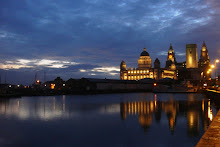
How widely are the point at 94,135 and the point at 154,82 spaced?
156m

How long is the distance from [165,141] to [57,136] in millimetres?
8174

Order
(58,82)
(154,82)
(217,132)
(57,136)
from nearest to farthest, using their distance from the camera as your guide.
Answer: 1. (217,132)
2. (57,136)
3. (58,82)
4. (154,82)

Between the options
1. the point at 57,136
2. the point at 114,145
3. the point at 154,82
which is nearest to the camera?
the point at 114,145

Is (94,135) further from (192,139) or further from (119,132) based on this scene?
(192,139)

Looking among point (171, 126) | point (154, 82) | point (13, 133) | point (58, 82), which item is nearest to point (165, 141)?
point (171, 126)

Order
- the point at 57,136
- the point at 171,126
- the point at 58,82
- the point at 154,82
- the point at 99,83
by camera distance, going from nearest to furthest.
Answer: the point at 57,136 < the point at 171,126 < the point at 99,83 < the point at 58,82 < the point at 154,82

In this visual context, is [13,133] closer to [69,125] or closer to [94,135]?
[69,125]

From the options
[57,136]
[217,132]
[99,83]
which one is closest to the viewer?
[217,132]

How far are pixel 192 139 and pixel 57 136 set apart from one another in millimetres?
10030

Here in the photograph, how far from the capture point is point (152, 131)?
69.4ft

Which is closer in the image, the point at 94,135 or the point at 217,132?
the point at 217,132

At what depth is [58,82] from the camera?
153000 mm

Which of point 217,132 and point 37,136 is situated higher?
point 217,132

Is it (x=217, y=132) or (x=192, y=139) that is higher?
(x=217, y=132)
